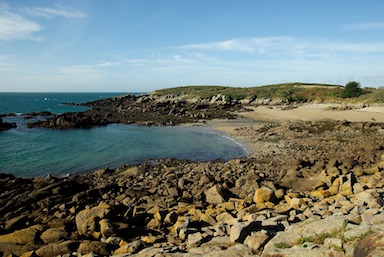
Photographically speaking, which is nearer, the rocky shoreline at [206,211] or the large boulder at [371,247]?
the large boulder at [371,247]

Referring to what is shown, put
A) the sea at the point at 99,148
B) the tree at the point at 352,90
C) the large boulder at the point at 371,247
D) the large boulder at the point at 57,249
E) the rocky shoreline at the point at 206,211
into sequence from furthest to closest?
the tree at the point at 352,90 → the sea at the point at 99,148 → the large boulder at the point at 57,249 → the rocky shoreline at the point at 206,211 → the large boulder at the point at 371,247

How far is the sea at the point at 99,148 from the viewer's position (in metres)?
22.6

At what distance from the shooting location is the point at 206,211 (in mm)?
11250

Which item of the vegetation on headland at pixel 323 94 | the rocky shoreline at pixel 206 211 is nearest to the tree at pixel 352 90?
the vegetation on headland at pixel 323 94

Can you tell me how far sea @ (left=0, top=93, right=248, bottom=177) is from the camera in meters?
22.6

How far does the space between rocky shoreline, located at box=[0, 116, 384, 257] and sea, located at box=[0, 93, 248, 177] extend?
11.4 feet

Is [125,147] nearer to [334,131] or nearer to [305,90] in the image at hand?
[334,131]

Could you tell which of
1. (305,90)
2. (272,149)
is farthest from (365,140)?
(305,90)

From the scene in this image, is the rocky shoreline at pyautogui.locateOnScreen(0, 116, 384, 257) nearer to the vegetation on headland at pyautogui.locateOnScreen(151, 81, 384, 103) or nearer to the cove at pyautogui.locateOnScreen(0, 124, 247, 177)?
the cove at pyautogui.locateOnScreen(0, 124, 247, 177)

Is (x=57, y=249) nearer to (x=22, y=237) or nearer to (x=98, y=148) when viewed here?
(x=22, y=237)

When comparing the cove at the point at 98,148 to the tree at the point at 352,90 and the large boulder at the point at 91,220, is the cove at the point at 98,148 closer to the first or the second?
the large boulder at the point at 91,220

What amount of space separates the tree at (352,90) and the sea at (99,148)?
44036 mm

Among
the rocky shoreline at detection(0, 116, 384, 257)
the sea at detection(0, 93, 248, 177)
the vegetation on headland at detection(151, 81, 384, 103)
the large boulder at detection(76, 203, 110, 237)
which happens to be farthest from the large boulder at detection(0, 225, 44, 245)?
the vegetation on headland at detection(151, 81, 384, 103)

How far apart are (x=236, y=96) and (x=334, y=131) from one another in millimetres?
52881
